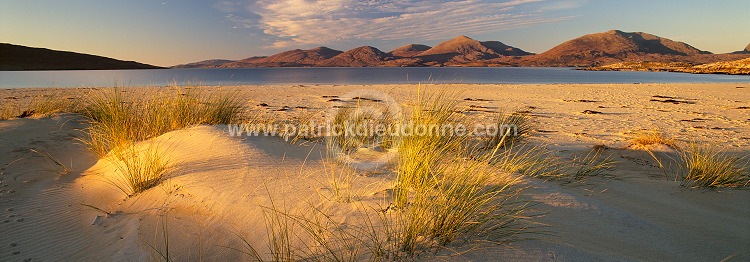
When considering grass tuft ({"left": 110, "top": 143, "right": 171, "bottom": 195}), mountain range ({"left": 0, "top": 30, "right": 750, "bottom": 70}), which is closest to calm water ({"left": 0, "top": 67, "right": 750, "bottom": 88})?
grass tuft ({"left": 110, "top": 143, "right": 171, "bottom": 195})

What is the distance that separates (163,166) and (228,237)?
1.56 metres

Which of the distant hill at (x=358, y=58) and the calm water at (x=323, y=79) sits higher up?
the distant hill at (x=358, y=58)

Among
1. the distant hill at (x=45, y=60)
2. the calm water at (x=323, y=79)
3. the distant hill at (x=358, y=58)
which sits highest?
the distant hill at (x=358, y=58)

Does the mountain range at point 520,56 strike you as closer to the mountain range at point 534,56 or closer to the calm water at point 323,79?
the mountain range at point 534,56

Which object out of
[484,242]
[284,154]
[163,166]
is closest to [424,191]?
[484,242]

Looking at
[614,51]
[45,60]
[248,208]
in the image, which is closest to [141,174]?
[248,208]

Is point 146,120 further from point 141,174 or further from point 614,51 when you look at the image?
point 614,51

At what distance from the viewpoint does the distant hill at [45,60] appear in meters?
48.0

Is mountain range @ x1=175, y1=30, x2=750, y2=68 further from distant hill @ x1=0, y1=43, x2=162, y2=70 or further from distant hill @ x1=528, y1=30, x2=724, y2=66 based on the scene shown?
distant hill @ x1=0, y1=43, x2=162, y2=70

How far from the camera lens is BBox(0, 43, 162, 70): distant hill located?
4803 cm

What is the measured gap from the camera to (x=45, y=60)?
5300 cm

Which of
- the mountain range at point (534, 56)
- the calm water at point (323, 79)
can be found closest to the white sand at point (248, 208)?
the calm water at point (323, 79)

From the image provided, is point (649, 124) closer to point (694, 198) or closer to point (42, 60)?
point (694, 198)

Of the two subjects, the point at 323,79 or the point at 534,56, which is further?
the point at 534,56
